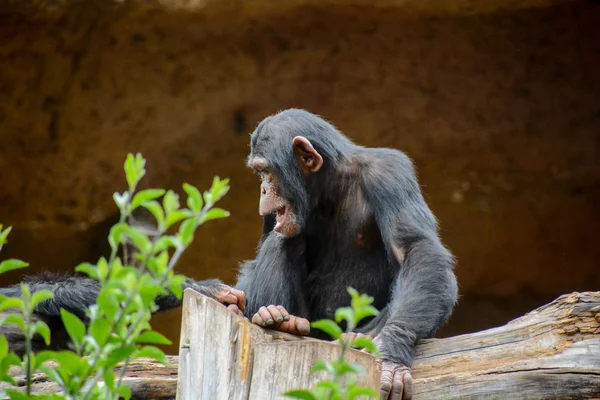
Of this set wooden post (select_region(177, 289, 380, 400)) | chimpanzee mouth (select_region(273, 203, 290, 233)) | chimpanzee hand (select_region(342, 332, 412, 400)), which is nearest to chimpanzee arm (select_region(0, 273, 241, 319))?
chimpanzee mouth (select_region(273, 203, 290, 233))

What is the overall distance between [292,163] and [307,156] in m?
0.13

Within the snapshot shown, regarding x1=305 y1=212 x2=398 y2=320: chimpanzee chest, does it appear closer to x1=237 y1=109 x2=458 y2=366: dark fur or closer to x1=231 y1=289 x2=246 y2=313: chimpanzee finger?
x1=237 y1=109 x2=458 y2=366: dark fur

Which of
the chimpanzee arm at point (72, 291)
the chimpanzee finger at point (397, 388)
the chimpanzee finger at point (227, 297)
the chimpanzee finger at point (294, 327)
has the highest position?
the chimpanzee arm at point (72, 291)

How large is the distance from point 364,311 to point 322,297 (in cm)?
376

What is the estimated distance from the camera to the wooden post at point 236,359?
3.27m

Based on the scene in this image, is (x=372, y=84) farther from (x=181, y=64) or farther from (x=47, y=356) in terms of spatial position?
Answer: (x=47, y=356)

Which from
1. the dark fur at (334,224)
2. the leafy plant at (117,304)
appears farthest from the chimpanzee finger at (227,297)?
the leafy plant at (117,304)

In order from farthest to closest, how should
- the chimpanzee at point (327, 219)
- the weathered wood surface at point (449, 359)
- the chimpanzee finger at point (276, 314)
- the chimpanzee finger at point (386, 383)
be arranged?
the chimpanzee at point (327, 219)
the chimpanzee finger at point (276, 314)
the chimpanzee finger at point (386, 383)
the weathered wood surface at point (449, 359)

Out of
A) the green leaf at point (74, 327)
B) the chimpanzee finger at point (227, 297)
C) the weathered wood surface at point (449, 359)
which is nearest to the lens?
the green leaf at point (74, 327)

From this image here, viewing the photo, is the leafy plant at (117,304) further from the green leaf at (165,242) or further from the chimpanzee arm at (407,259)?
the chimpanzee arm at (407,259)

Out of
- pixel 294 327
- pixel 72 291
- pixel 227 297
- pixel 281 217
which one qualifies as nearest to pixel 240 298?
pixel 227 297

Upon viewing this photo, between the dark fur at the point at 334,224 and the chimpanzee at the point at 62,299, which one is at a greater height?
the dark fur at the point at 334,224

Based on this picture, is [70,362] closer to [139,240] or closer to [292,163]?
[139,240]

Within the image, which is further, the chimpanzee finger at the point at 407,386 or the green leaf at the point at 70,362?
the chimpanzee finger at the point at 407,386
